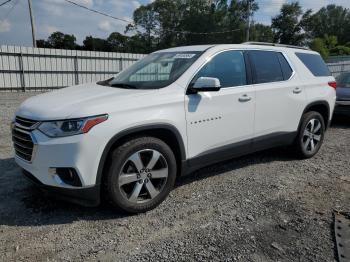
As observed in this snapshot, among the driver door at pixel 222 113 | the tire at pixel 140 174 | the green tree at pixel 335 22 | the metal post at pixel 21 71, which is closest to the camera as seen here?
the tire at pixel 140 174

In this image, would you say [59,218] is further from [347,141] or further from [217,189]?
[347,141]

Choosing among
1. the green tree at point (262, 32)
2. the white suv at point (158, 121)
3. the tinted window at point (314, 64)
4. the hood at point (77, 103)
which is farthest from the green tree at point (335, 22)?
the hood at point (77, 103)

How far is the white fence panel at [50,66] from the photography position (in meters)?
14.6

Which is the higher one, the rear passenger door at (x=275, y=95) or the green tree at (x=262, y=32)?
the green tree at (x=262, y=32)

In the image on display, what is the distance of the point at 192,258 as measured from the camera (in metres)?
2.88

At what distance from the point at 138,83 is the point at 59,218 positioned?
5.69 feet

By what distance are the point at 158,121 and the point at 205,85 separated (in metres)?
0.68

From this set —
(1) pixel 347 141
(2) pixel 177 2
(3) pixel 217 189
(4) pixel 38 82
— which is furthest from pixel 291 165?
(2) pixel 177 2

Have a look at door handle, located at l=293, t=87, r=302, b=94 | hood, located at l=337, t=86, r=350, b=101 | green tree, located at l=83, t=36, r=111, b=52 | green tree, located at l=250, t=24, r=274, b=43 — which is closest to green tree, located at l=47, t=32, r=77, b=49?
green tree, located at l=83, t=36, r=111, b=52

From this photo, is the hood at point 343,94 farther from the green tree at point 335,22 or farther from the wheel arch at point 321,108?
the green tree at point 335,22

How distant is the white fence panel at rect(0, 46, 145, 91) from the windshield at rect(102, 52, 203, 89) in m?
11.8

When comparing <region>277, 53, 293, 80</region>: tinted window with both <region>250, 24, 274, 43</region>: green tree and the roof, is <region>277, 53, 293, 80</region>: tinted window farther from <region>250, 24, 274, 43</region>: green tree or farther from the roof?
<region>250, 24, 274, 43</region>: green tree

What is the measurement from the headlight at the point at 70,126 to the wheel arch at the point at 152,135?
247 mm

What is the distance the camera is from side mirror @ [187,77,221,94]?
12.3ft
